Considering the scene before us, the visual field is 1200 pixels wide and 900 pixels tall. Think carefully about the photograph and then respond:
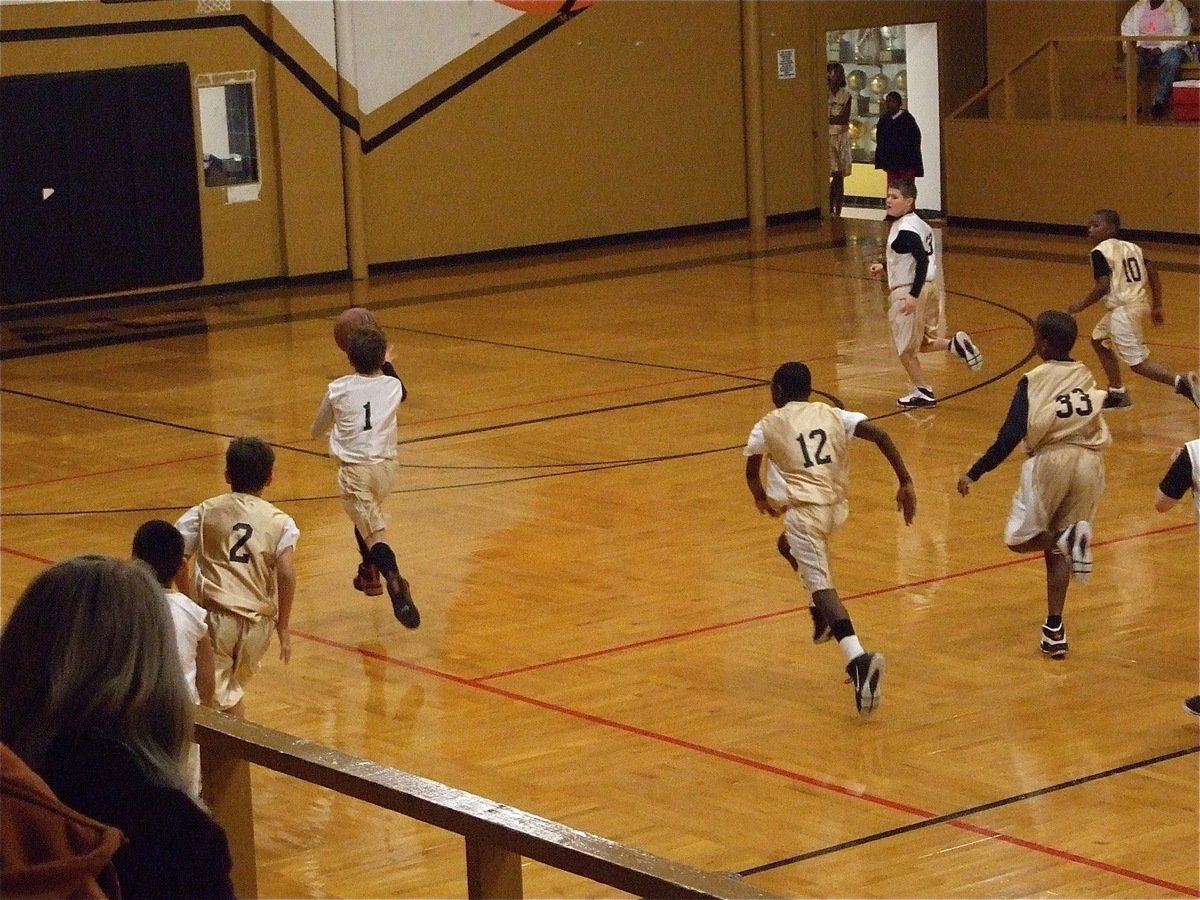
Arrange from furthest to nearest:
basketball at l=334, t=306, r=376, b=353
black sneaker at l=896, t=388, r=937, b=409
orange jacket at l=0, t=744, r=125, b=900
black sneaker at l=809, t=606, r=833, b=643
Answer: black sneaker at l=896, t=388, r=937, b=409
basketball at l=334, t=306, r=376, b=353
black sneaker at l=809, t=606, r=833, b=643
orange jacket at l=0, t=744, r=125, b=900

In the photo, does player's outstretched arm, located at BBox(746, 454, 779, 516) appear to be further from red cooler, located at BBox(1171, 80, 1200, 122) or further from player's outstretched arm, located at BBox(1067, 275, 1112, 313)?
red cooler, located at BBox(1171, 80, 1200, 122)

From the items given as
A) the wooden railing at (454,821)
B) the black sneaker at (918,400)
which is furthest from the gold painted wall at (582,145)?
the wooden railing at (454,821)

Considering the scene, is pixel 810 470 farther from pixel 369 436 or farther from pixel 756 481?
pixel 369 436

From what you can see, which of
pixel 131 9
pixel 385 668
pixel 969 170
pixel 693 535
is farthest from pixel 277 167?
pixel 385 668

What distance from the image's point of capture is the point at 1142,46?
23.4 metres

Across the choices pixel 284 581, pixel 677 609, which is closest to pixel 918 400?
pixel 677 609

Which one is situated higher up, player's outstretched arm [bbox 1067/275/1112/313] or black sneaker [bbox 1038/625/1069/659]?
player's outstretched arm [bbox 1067/275/1112/313]

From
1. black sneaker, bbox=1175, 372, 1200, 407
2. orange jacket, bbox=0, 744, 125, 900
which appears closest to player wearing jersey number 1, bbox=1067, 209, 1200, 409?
black sneaker, bbox=1175, 372, 1200, 407

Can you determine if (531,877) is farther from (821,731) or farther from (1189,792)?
(1189,792)

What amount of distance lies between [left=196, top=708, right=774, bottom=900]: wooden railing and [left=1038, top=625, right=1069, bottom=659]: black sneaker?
17.0 feet

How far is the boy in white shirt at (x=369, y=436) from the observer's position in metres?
9.09

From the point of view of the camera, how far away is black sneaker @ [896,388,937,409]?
1397 cm

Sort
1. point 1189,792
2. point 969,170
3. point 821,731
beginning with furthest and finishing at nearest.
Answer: point 969,170, point 821,731, point 1189,792

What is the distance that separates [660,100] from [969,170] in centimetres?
395
